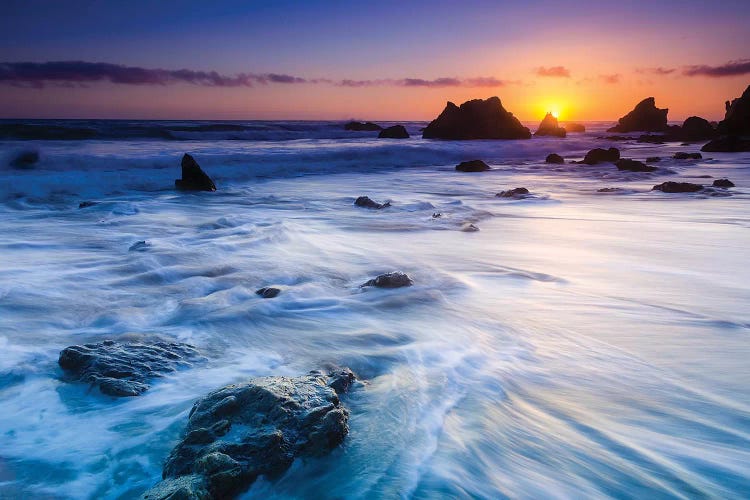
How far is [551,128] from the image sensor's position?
46.7m

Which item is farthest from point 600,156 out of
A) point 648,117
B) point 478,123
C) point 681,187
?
point 648,117

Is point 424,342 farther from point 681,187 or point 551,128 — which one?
point 551,128

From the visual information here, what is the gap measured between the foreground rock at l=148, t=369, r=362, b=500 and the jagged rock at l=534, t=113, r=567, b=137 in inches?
1871

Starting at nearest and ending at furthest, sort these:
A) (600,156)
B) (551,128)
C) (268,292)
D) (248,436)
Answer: (248,436) < (268,292) < (600,156) < (551,128)

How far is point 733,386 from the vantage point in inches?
101

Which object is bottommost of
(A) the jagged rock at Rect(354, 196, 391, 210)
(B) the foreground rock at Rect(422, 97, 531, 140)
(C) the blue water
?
(C) the blue water

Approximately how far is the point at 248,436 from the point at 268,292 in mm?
2343

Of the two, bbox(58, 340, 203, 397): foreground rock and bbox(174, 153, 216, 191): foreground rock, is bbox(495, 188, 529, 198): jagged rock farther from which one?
bbox(58, 340, 203, 397): foreground rock

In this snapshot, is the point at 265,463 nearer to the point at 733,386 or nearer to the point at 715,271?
the point at 733,386

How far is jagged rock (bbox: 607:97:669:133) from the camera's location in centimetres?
6053

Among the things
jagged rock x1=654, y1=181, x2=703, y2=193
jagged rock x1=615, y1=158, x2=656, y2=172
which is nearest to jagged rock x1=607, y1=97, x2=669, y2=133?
jagged rock x1=615, y1=158, x2=656, y2=172

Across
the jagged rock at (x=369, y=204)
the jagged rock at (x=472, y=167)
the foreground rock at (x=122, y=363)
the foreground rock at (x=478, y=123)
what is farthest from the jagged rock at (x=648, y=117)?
the foreground rock at (x=122, y=363)

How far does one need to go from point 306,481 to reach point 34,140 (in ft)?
85.1

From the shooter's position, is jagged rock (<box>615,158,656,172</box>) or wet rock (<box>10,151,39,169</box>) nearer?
wet rock (<box>10,151,39,169</box>)
